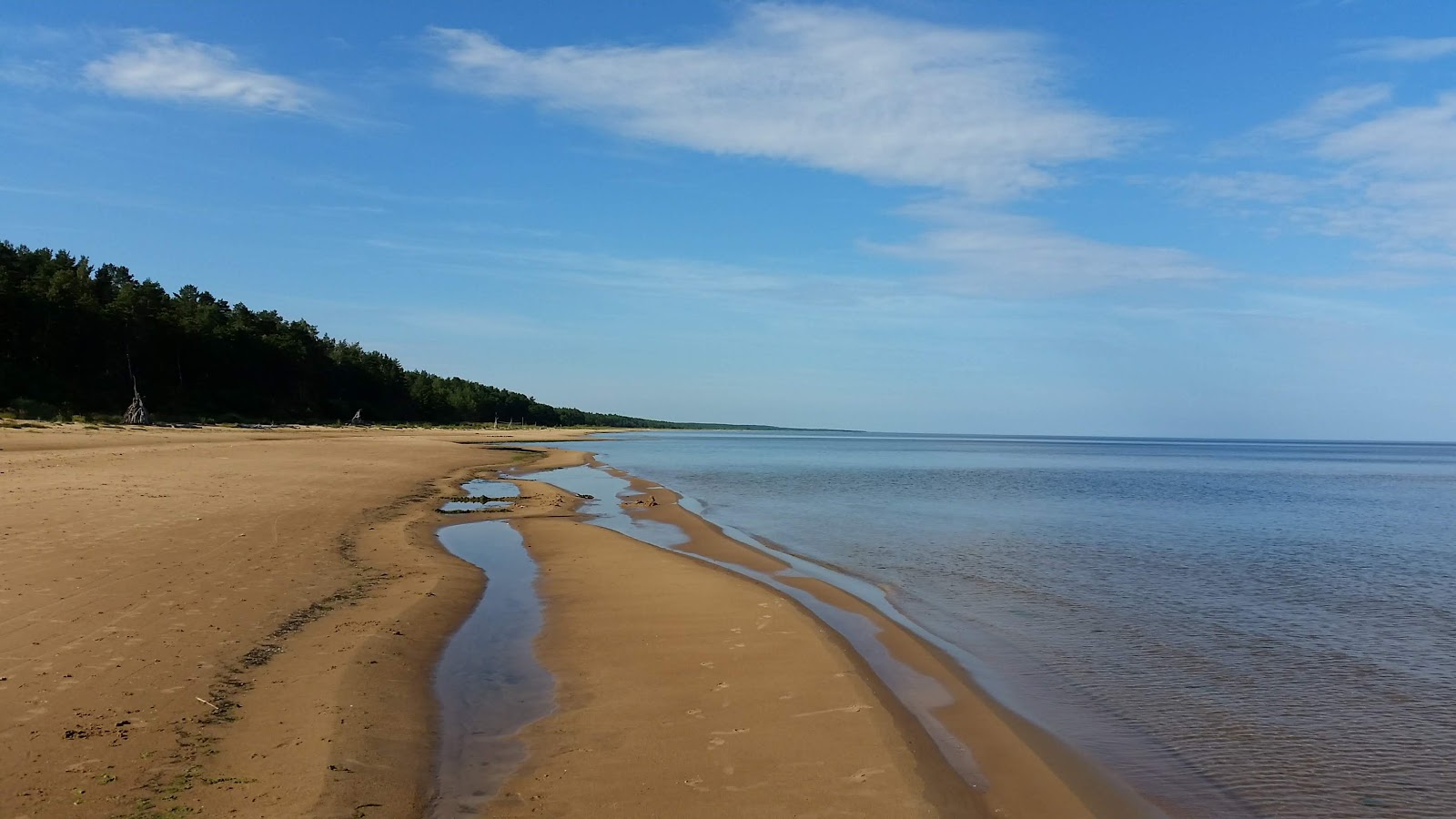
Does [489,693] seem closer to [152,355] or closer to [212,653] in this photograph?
[212,653]

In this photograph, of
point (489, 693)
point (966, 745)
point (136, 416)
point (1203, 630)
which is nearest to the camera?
point (966, 745)

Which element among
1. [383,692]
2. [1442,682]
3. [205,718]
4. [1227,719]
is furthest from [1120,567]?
[205,718]

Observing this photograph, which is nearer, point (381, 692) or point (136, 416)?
point (381, 692)

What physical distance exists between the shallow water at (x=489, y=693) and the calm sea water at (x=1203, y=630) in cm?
431

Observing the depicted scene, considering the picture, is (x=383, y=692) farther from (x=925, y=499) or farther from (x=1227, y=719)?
(x=925, y=499)

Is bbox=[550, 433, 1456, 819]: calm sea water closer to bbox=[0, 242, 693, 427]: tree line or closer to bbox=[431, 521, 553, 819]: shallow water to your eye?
bbox=[431, 521, 553, 819]: shallow water

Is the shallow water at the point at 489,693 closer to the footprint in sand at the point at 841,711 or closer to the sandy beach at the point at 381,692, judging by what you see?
the sandy beach at the point at 381,692

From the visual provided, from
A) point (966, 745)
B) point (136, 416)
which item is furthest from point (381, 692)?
point (136, 416)

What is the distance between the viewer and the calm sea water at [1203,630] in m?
6.42

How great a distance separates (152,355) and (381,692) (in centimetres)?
7076

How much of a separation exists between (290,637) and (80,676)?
6.17ft

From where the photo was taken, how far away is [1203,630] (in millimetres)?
10961

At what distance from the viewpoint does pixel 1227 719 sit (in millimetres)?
7441

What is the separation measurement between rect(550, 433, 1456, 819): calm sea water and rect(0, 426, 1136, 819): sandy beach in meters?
1.13
